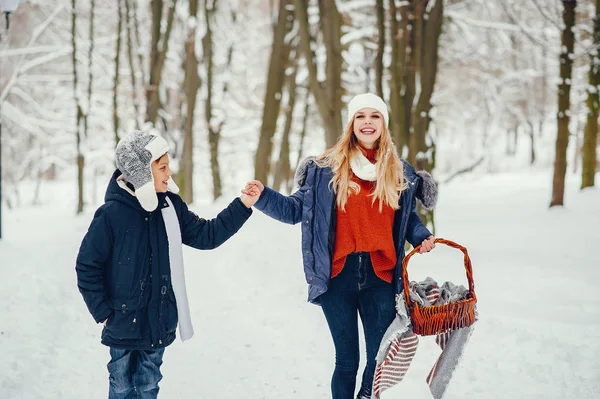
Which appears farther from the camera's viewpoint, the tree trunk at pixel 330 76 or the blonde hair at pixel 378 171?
the tree trunk at pixel 330 76

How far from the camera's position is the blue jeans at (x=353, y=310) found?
303 cm

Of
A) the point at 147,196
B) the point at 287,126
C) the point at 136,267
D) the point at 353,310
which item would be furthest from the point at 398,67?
the point at 136,267

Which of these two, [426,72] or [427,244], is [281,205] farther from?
[426,72]

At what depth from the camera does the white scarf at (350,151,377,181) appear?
10.0 ft

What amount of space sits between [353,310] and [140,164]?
1446mm

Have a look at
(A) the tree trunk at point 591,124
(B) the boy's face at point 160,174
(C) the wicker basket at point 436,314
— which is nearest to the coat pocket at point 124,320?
(B) the boy's face at point 160,174

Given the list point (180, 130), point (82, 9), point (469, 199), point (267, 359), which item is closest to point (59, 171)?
point (82, 9)

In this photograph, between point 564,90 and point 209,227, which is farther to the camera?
point 564,90

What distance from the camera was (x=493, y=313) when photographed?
18.0ft

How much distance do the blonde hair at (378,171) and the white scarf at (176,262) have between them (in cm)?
90

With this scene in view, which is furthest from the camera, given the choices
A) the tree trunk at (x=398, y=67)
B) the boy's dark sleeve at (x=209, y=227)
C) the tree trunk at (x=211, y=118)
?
the tree trunk at (x=211, y=118)

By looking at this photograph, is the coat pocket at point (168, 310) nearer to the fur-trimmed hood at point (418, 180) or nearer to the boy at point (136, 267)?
the boy at point (136, 267)

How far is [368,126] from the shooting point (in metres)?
3.14

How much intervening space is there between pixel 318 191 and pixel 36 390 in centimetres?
260
